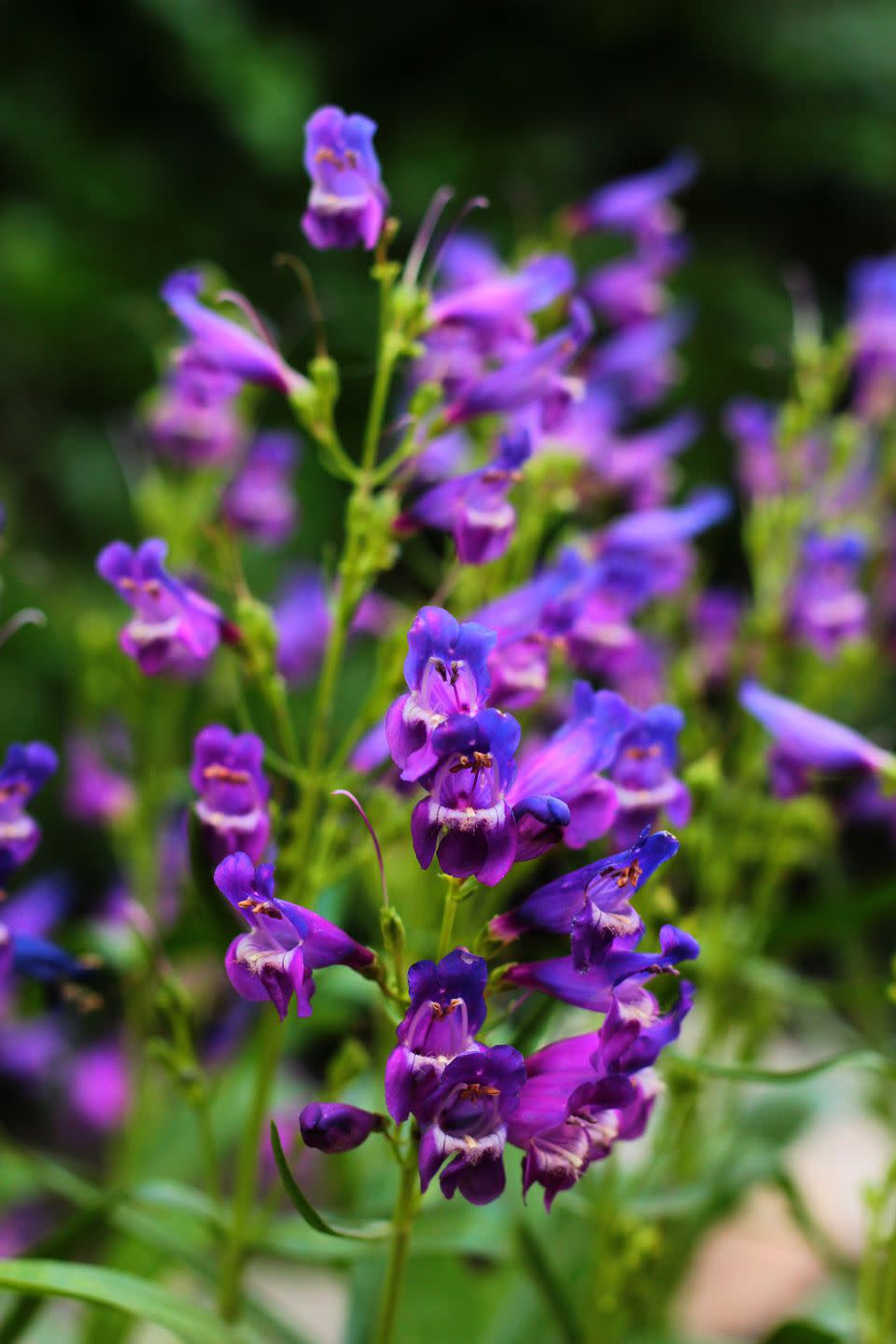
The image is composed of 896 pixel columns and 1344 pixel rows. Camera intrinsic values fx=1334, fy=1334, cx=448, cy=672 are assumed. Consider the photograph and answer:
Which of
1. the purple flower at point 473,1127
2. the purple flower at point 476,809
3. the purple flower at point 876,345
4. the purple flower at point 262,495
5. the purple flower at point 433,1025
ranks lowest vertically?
the purple flower at point 473,1127

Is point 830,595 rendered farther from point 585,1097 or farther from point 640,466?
point 585,1097

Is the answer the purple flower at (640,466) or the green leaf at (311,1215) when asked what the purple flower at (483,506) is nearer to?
the green leaf at (311,1215)

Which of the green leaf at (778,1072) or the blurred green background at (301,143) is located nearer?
the green leaf at (778,1072)

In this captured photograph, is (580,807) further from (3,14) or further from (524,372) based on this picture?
(3,14)

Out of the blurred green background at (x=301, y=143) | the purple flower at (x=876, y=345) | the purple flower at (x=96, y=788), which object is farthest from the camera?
the blurred green background at (x=301, y=143)

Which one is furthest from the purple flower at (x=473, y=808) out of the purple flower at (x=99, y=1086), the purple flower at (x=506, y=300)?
the purple flower at (x=99, y=1086)

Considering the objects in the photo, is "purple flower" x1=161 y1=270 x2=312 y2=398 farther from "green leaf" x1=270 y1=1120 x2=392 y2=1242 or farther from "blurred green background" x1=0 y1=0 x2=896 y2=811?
"blurred green background" x1=0 y1=0 x2=896 y2=811
